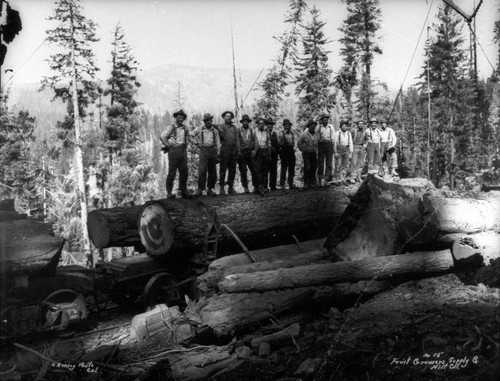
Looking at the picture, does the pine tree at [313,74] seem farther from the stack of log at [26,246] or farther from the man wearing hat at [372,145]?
the stack of log at [26,246]

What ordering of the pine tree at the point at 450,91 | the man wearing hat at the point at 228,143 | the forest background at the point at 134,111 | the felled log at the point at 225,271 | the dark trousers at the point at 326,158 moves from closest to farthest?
1. the felled log at the point at 225,271
2. the man wearing hat at the point at 228,143
3. the dark trousers at the point at 326,158
4. the forest background at the point at 134,111
5. the pine tree at the point at 450,91

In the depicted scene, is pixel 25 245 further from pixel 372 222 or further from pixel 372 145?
pixel 372 145

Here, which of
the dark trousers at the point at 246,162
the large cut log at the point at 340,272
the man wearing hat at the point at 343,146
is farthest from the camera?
the man wearing hat at the point at 343,146

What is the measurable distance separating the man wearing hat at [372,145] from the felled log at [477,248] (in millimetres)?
7889

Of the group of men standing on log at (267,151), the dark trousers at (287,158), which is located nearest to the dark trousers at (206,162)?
the group of men standing on log at (267,151)

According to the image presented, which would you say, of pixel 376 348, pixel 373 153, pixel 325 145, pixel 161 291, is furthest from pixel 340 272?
pixel 373 153

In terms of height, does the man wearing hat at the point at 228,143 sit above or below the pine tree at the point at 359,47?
below

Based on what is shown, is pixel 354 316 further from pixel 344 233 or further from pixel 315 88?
pixel 315 88

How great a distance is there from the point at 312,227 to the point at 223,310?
15.7 ft

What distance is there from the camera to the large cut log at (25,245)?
7.17 m

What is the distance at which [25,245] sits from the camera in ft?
24.4

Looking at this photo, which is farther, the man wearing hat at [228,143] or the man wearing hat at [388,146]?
the man wearing hat at [388,146]

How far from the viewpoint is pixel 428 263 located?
6340 mm

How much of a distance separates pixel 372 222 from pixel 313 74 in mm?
26432
